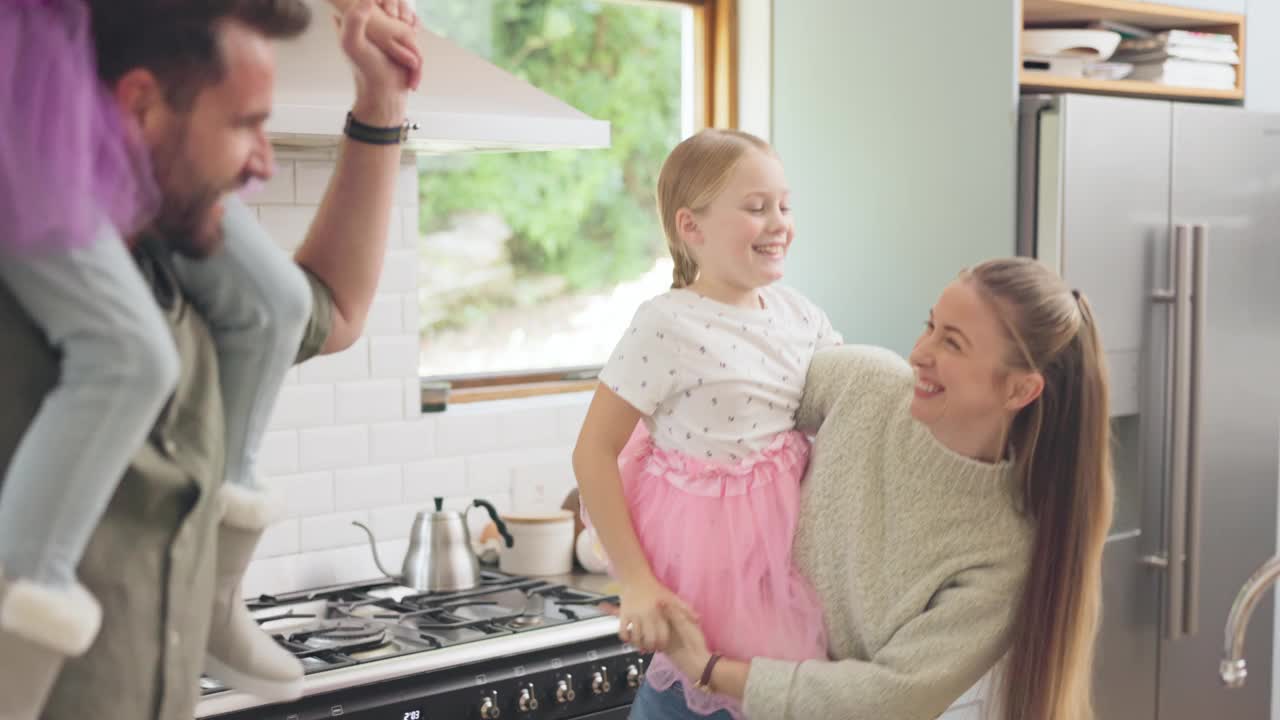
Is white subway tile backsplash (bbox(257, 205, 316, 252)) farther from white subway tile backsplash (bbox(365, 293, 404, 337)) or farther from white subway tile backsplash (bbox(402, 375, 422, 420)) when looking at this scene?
white subway tile backsplash (bbox(402, 375, 422, 420))

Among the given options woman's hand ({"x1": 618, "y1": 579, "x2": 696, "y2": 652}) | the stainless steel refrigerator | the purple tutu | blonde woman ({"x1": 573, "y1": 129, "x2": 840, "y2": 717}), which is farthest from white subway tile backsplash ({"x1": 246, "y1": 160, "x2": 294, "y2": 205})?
the purple tutu

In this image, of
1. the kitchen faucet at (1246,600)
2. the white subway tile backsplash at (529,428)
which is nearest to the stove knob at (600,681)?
the white subway tile backsplash at (529,428)

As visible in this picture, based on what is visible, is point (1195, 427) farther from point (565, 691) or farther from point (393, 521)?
point (393, 521)

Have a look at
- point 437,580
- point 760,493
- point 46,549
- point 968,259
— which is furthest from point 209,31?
point 968,259

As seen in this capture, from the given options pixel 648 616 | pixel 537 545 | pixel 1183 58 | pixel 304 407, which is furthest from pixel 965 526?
pixel 1183 58

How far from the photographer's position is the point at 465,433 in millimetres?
3299

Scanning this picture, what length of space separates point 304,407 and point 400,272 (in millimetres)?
376

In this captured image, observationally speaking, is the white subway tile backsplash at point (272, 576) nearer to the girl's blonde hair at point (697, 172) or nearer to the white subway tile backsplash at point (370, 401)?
the white subway tile backsplash at point (370, 401)

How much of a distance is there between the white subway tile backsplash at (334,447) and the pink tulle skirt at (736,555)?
4.58ft

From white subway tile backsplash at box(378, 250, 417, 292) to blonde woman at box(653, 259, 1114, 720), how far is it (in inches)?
62.5

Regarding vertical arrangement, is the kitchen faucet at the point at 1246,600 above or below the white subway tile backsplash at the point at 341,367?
below

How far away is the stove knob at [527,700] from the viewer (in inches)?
101

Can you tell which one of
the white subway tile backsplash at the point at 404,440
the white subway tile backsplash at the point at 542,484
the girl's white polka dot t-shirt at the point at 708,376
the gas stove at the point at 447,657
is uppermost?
the girl's white polka dot t-shirt at the point at 708,376

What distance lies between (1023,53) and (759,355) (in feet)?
5.84
